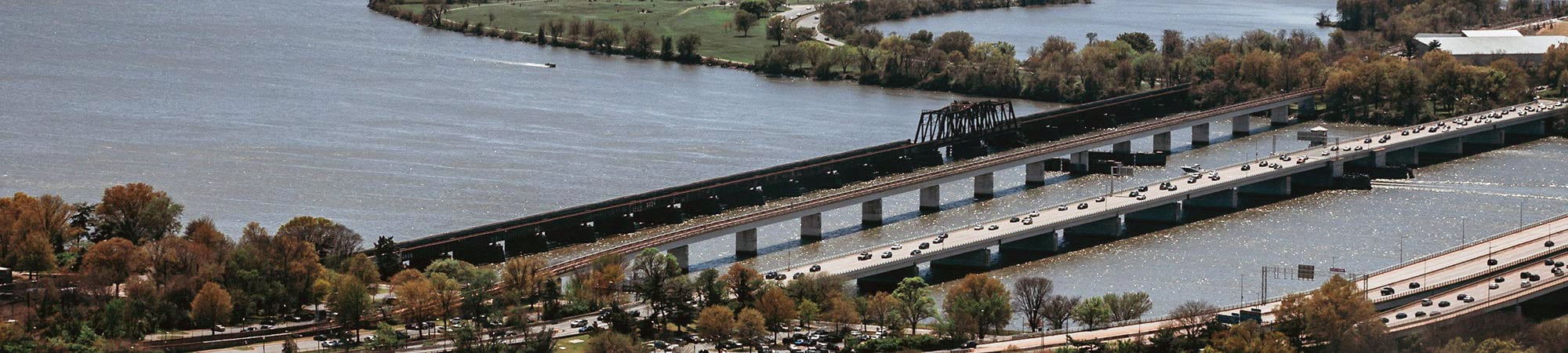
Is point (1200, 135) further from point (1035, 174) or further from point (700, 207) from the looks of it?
point (700, 207)

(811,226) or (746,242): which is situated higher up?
(811,226)

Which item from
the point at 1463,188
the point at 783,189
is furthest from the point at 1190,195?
the point at 783,189

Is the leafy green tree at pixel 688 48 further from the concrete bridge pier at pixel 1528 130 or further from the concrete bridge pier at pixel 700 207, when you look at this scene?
the concrete bridge pier at pixel 700 207

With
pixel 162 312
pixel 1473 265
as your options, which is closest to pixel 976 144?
pixel 1473 265

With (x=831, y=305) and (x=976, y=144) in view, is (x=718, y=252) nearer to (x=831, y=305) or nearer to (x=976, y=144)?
(x=831, y=305)

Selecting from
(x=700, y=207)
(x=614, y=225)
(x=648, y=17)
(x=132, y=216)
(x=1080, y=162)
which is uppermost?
(x=648, y=17)

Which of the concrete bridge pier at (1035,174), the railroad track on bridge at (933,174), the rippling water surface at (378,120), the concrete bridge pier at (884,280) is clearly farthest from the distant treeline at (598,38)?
the concrete bridge pier at (884,280)
